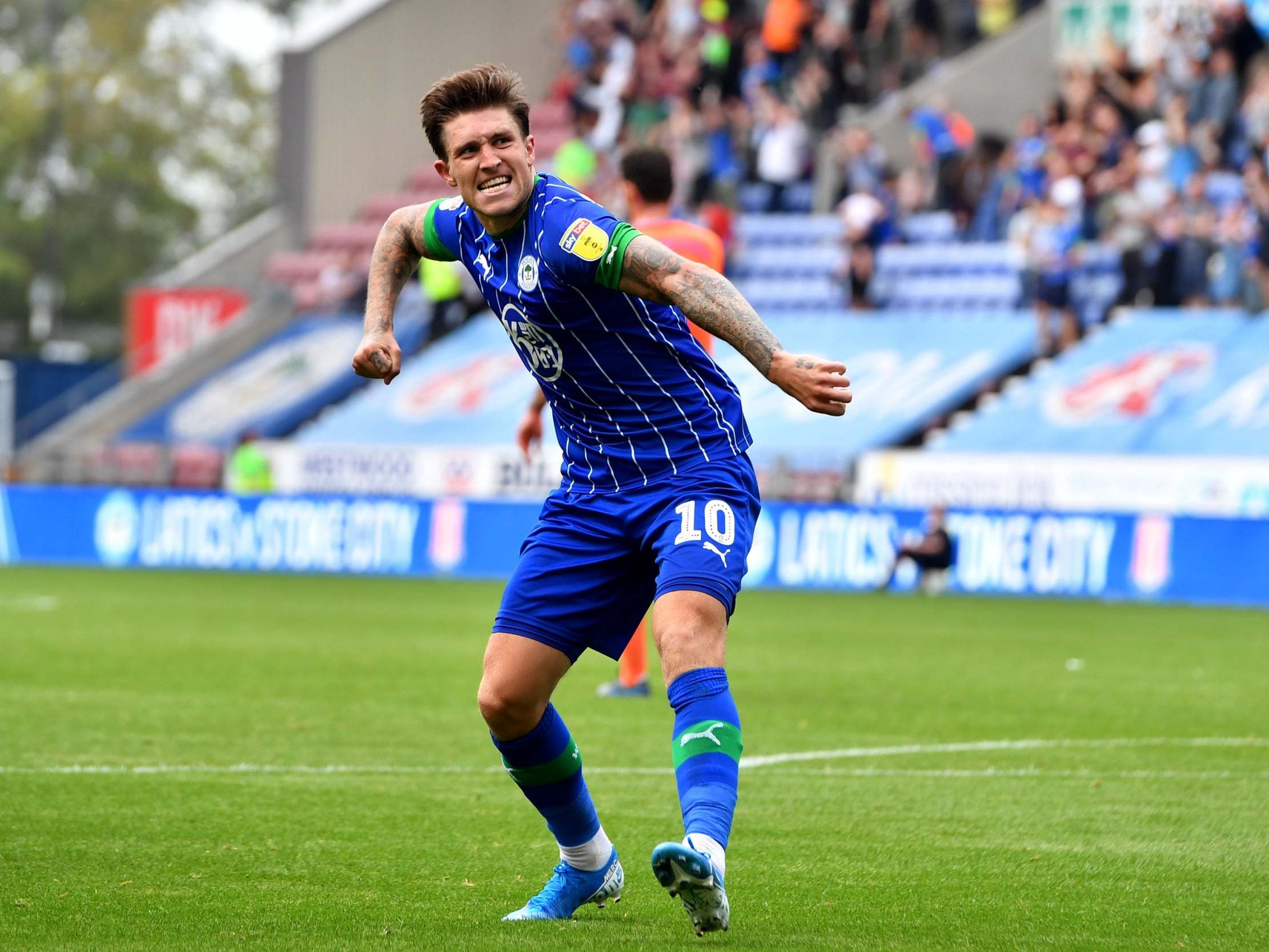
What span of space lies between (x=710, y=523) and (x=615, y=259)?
71cm

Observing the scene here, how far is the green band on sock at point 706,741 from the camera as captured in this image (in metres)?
4.88

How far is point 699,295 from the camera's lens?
193 inches

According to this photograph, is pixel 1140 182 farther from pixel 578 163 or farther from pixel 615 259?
pixel 615 259

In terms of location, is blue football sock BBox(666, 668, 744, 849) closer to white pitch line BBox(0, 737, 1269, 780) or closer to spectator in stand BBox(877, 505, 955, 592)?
white pitch line BBox(0, 737, 1269, 780)

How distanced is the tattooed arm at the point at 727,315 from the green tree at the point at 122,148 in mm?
57569

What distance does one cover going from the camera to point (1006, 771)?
816cm

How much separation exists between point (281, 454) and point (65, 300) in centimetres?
3993

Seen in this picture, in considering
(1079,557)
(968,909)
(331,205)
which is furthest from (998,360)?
(968,909)

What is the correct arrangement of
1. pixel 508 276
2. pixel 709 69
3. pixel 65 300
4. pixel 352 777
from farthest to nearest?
pixel 65 300 → pixel 709 69 → pixel 352 777 → pixel 508 276

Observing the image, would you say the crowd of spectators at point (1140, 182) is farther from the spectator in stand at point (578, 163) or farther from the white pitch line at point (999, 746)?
the white pitch line at point (999, 746)

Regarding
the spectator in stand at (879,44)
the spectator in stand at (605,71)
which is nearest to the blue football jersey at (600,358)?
the spectator in stand at (605,71)

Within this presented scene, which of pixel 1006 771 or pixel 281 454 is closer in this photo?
pixel 1006 771

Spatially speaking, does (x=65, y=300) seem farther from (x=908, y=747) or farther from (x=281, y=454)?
(x=908, y=747)

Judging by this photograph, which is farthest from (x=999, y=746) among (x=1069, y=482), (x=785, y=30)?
(x=785, y=30)
